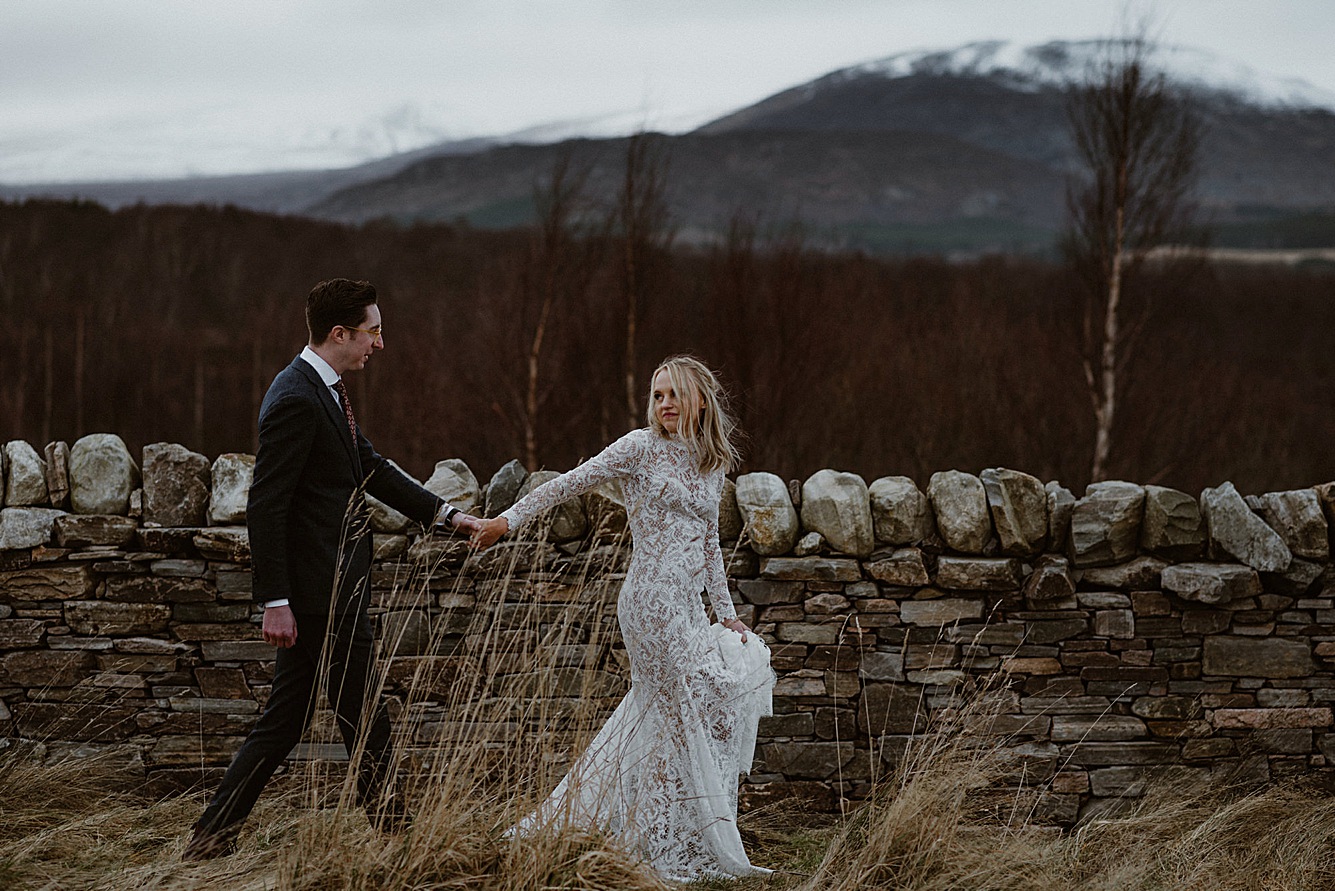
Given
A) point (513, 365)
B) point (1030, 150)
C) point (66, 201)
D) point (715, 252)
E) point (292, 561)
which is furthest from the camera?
point (1030, 150)

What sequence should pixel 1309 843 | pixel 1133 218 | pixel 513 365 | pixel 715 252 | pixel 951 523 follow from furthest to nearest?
pixel 715 252, pixel 513 365, pixel 1133 218, pixel 951 523, pixel 1309 843

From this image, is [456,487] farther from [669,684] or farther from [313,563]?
[669,684]

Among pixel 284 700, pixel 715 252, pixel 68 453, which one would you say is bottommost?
pixel 284 700

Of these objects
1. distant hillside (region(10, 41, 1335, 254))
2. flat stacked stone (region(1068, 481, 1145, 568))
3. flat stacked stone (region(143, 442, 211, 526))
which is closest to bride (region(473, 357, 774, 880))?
flat stacked stone (region(143, 442, 211, 526))

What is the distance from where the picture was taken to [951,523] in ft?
14.1

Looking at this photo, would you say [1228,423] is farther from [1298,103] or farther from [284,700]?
[1298,103]

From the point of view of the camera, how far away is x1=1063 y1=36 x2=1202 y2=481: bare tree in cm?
1050

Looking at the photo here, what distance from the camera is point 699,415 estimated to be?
354cm

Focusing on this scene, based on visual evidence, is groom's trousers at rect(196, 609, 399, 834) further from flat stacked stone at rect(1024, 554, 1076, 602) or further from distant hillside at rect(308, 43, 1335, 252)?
distant hillside at rect(308, 43, 1335, 252)

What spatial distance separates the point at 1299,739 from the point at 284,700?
3983 mm

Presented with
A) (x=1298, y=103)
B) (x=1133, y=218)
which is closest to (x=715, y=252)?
(x=1133, y=218)

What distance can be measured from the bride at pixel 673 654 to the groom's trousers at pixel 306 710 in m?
0.58

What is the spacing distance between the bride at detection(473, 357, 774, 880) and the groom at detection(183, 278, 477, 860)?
1.70ft

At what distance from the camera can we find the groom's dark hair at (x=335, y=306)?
3.27 meters
